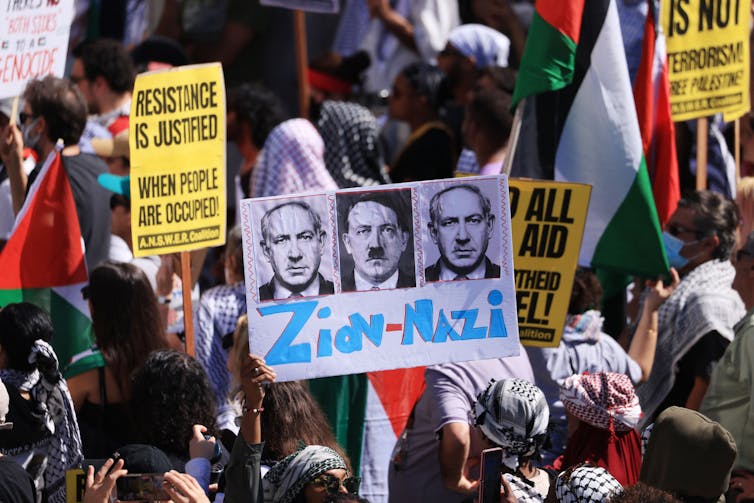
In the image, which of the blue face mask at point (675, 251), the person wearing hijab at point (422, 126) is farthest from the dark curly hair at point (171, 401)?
the person wearing hijab at point (422, 126)

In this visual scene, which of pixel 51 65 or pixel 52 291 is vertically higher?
pixel 51 65

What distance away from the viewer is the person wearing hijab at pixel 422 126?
928 cm

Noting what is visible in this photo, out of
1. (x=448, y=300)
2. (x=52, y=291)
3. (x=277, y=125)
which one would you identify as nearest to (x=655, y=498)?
(x=448, y=300)

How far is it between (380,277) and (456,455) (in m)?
0.84

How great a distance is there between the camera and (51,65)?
7070 millimetres

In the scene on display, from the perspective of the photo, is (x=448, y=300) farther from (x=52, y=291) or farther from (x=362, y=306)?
(x=52, y=291)

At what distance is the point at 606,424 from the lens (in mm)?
5230

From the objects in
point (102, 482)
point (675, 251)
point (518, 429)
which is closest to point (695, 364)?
point (675, 251)

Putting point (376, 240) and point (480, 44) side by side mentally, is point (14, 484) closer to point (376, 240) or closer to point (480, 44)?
point (376, 240)

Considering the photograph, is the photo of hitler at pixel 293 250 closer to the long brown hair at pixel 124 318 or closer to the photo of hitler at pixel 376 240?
the photo of hitler at pixel 376 240

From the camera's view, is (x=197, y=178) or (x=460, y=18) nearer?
(x=197, y=178)

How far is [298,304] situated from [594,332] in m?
1.86

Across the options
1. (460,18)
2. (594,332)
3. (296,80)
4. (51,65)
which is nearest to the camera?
(594,332)

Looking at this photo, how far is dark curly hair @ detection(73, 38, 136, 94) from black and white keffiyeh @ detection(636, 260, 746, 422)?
3.51 metres
